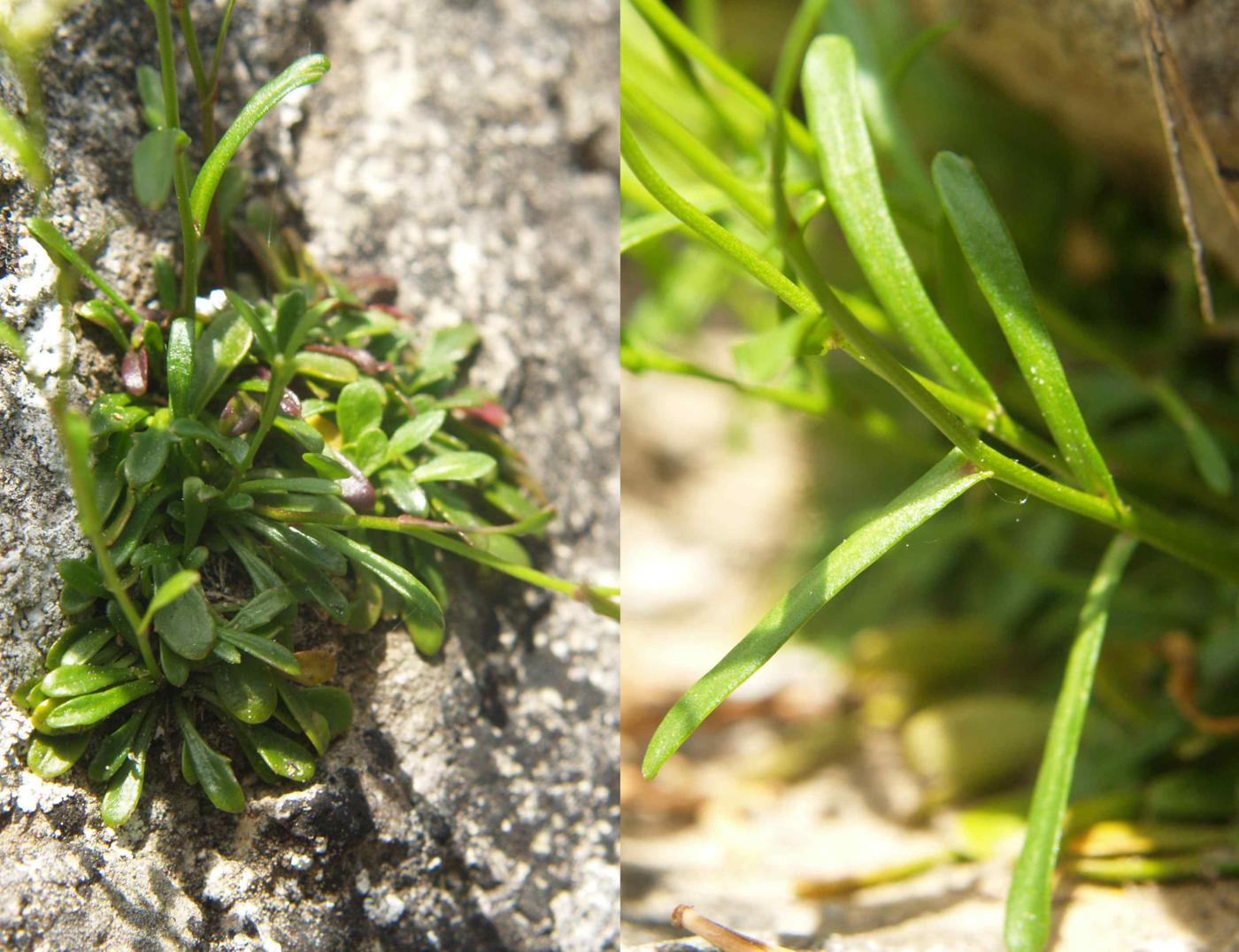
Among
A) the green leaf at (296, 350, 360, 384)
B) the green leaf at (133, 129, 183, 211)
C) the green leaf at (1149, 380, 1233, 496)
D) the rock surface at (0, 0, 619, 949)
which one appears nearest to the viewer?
the green leaf at (133, 129, 183, 211)

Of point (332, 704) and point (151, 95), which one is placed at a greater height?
point (151, 95)

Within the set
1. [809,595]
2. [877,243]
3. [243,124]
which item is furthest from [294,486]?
[877,243]

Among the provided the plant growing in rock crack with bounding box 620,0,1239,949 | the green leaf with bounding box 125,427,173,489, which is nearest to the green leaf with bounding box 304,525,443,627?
the green leaf with bounding box 125,427,173,489

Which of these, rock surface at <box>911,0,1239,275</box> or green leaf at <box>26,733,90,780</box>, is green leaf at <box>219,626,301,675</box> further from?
rock surface at <box>911,0,1239,275</box>

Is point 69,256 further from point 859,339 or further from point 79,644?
point 859,339

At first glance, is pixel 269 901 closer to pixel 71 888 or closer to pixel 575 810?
pixel 71 888

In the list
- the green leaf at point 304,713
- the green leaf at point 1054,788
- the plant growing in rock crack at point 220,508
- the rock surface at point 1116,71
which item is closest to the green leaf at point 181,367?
the plant growing in rock crack at point 220,508
